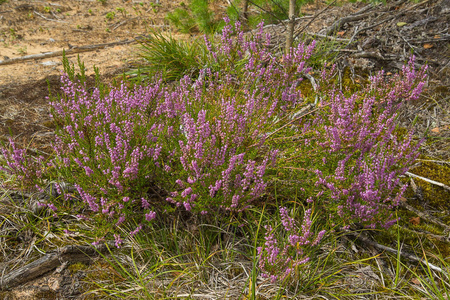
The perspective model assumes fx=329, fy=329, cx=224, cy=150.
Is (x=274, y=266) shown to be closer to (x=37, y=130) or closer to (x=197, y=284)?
(x=197, y=284)

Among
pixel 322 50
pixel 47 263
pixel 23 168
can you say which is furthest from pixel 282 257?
pixel 322 50

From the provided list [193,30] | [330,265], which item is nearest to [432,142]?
[330,265]

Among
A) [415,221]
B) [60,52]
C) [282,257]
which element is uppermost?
[60,52]

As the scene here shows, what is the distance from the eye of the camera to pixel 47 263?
2248 mm

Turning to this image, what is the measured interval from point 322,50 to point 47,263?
428 centimetres

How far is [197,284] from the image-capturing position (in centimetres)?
219

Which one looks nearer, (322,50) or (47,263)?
(47,263)

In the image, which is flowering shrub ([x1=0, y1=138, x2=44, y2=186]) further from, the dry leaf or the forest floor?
the dry leaf

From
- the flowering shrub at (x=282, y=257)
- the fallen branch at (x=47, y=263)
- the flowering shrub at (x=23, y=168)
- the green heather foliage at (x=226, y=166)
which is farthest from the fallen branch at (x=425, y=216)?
the flowering shrub at (x=23, y=168)

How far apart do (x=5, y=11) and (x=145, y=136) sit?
8593 millimetres

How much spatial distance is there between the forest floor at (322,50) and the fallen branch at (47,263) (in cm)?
5

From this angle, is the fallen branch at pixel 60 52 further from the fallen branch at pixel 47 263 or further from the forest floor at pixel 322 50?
the fallen branch at pixel 47 263

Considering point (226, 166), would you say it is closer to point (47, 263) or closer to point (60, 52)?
point (47, 263)

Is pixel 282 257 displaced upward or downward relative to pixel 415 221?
upward
